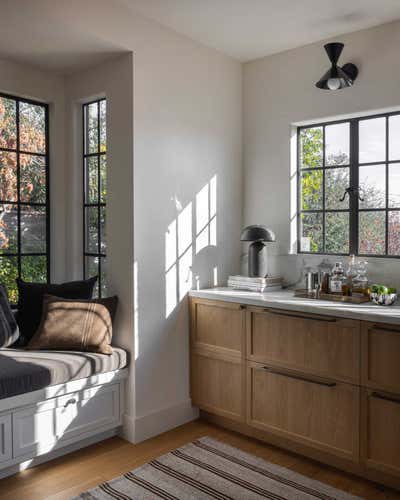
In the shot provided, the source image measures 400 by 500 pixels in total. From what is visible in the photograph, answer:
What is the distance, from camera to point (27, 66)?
3.32 meters

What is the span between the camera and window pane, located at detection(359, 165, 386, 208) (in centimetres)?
322

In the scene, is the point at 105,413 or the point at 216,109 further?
the point at 216,109

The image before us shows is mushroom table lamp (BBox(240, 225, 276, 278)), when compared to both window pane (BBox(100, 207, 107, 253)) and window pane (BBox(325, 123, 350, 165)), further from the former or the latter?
window pane (BBox(100, 207, 107, 253))

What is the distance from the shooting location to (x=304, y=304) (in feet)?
9.23

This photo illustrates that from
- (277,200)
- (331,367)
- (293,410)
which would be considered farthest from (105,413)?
(277,200)

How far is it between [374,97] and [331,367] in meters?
1.77

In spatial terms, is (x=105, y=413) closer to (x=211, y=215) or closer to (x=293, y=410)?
(x=293, y=410)

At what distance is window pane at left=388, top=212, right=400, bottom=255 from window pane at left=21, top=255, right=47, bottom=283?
8.07 ft

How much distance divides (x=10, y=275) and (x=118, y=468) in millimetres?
1504

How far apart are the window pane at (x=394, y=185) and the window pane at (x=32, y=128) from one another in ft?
8.08

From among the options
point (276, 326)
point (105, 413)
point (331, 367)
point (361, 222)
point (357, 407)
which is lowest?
point (105, 413)

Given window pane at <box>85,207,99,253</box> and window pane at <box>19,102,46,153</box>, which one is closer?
window pane at <box>19,102,46,153</box>

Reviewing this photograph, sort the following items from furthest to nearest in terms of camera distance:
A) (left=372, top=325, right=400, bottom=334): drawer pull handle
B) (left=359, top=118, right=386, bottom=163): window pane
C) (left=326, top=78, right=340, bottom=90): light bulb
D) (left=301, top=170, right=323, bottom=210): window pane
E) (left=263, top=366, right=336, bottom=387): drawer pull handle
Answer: (left=301, top=170, right=323, bottom=210): window pane < (left=359, top=118, right=386, bottom=163): window pane < (left=326, top=78, right=340, bottom=90): light bulb < (left=263, top=366, right=336, bottom=387): drawer pull handle < (left=372, top=325, right=400, bottom=334): drawer pull handle

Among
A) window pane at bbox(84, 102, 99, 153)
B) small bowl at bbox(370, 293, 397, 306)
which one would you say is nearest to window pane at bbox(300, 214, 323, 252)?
small bowl at bbox(370, 293, 397, 306)
